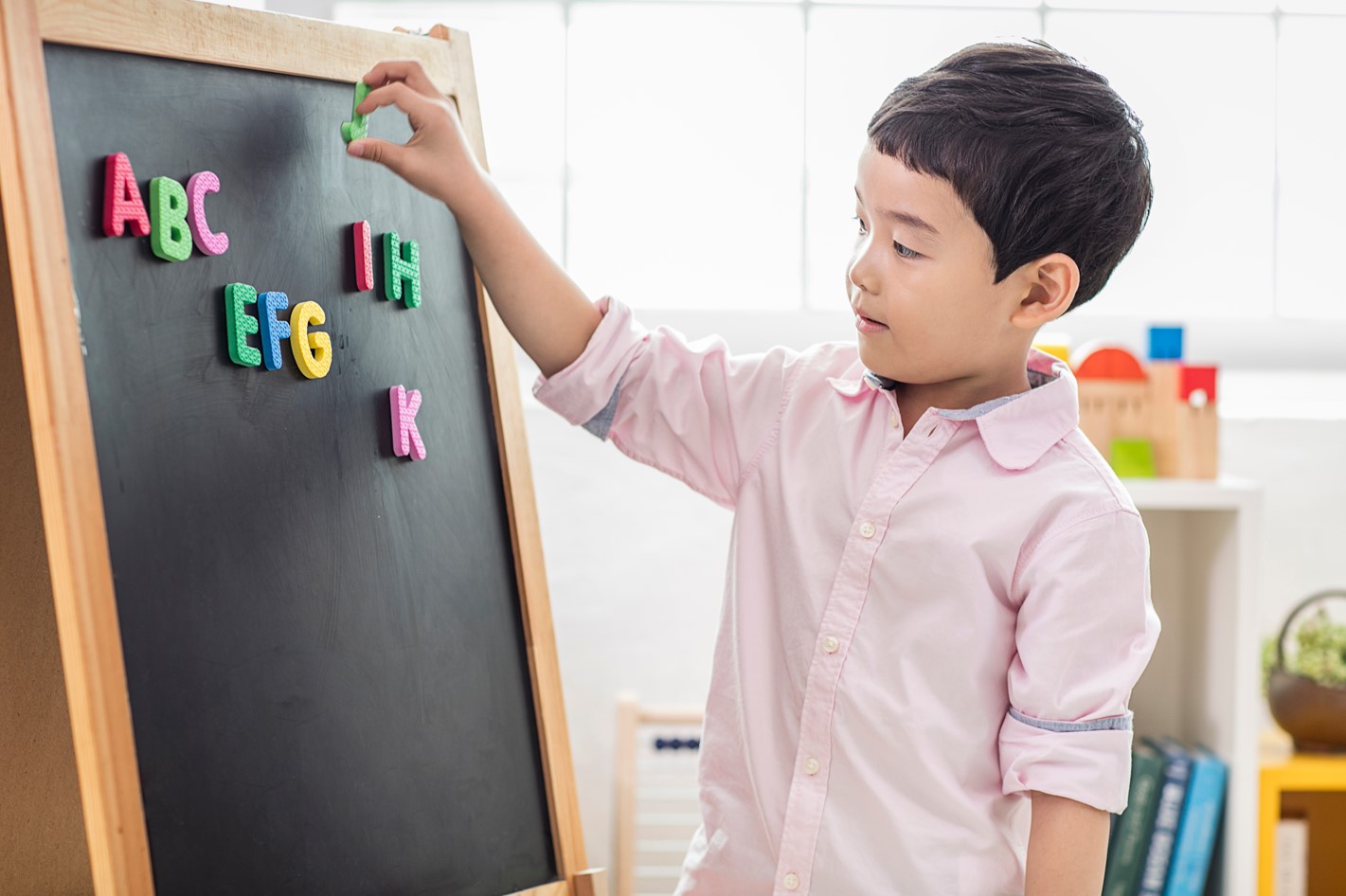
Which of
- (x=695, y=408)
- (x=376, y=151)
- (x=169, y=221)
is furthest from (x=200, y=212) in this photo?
(x=695, y=408)

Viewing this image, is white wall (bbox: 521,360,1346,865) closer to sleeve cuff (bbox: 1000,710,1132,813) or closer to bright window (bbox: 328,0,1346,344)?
bright window (bbox: 328,0,1346,344)

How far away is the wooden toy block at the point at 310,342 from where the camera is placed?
0.90 metres

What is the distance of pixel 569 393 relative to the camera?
101cm

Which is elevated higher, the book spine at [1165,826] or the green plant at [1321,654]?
the green plant at [1321,654]

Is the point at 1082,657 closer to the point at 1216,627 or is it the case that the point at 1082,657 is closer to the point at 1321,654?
the point at 1216,627

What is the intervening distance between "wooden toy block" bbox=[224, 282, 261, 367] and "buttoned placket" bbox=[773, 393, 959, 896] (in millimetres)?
473

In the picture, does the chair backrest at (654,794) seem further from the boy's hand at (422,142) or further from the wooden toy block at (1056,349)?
the boy's hand at (422,142)

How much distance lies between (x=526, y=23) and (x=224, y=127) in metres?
1.13

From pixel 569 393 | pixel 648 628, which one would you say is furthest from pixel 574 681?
pixel 569 393

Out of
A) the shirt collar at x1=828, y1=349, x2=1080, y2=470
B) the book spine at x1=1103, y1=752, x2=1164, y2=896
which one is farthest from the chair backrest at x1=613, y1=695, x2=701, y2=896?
the shirt collar at x1=828, y1=349, x2=1080, y2=470

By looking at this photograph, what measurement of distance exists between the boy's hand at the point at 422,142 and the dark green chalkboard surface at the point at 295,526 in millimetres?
46

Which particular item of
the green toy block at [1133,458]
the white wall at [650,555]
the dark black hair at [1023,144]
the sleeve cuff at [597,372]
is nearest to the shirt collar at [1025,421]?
the dark black hair at [1023,144]

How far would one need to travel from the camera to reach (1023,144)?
928mm

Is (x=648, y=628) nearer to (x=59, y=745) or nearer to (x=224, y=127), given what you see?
(x=59, y=745)
